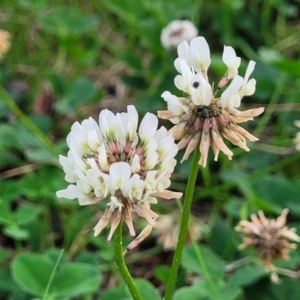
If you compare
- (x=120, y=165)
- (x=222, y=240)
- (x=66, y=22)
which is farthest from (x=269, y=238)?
(x=66, y=22)

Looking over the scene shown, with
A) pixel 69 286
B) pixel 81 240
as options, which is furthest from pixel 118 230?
pixel 81 240

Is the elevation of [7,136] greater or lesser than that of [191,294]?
greater

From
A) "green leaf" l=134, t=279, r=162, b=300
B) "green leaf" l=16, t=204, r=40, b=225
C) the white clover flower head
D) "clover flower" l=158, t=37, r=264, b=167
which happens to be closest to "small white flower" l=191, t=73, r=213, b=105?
"clover flower" l=158, t=37, r=264, b=167

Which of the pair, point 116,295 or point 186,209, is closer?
point 186,209

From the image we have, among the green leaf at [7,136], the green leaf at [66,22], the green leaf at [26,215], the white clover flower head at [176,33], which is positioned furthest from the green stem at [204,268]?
the green leaf at [66,22]

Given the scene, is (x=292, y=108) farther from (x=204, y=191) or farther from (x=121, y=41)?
(x=121, y=41)

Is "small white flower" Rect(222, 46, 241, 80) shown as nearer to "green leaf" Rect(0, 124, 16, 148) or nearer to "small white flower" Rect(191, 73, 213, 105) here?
"small white flower" Rect(191, 73, 213, 105)

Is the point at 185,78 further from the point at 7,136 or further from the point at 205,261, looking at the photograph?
the point at 7,136
